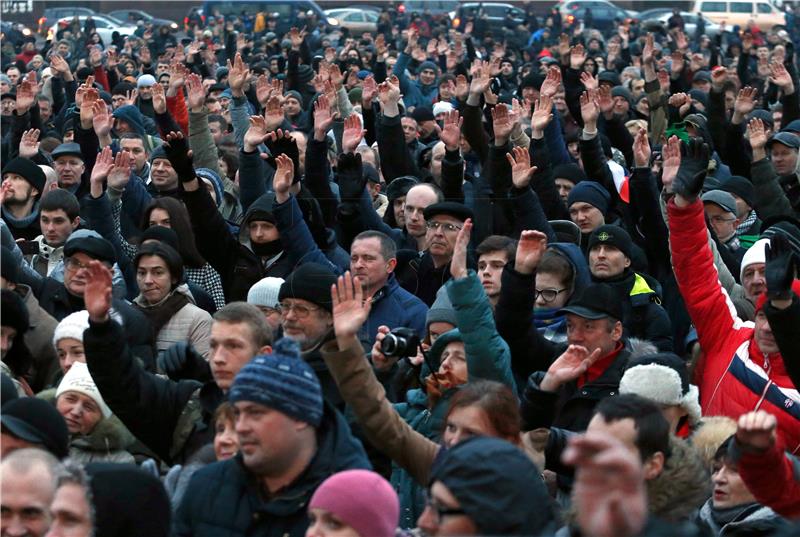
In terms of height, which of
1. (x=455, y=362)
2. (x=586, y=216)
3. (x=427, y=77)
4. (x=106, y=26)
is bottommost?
(x=106, y=26)

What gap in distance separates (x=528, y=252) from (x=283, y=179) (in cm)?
200

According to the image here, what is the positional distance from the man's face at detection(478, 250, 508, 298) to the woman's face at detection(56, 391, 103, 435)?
202cm

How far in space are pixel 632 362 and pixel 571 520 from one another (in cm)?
200

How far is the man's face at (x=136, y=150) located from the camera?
32.8 feet

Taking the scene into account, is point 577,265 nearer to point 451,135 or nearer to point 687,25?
point 451,135

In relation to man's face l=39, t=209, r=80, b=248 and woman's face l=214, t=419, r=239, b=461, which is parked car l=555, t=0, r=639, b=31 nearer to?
man's face l=39, t=209, r=80, b=248

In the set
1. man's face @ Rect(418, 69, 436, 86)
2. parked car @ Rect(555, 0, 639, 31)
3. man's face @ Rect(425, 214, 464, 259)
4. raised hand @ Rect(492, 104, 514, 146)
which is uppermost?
raised hand @ Rect(492, 104, 514, 146)

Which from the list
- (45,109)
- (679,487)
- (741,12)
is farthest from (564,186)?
(741,12)

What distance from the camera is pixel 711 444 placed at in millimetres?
4887

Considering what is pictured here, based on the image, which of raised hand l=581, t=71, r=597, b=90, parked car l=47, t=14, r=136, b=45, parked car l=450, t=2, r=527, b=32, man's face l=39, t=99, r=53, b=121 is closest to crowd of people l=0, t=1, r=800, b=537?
raised hand l=581, t=71, r=597, b=90

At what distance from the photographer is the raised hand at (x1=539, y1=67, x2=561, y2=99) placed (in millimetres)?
9741

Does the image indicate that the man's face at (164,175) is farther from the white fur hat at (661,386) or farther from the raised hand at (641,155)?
the white fur hat at (661,386)

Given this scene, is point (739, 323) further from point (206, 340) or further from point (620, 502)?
point (620, 502)

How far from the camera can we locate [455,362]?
517 centimetres
